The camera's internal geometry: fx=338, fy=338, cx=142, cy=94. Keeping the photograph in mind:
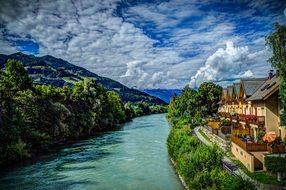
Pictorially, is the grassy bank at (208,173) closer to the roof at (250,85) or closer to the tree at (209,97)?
the roof at (250,85)

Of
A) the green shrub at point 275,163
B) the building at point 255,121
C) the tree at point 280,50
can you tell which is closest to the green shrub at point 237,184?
the green shrub at point 275,163

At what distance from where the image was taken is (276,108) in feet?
116

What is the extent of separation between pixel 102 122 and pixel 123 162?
56346 mm

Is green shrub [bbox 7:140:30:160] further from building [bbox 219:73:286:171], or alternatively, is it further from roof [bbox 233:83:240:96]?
roof [bbox 233:83:240:96]

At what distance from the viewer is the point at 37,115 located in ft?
189

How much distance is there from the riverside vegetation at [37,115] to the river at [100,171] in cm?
410

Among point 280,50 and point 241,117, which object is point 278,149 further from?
point 241,117

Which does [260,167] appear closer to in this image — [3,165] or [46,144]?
[3,165]

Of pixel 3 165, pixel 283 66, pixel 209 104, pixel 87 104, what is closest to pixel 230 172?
pixel 283 66

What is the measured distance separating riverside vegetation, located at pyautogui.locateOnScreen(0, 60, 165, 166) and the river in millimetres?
4098

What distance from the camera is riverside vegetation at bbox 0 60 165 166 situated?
45.9 m

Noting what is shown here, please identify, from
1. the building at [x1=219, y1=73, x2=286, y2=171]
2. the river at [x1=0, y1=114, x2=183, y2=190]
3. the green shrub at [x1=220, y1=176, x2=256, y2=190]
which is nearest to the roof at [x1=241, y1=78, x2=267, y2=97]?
the building at [x1=219, y1=73, x2=286, y2=171]

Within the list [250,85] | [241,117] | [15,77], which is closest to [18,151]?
[15,77]

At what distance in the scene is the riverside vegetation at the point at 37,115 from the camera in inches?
1807
